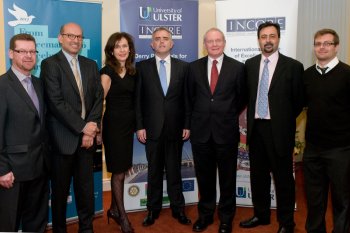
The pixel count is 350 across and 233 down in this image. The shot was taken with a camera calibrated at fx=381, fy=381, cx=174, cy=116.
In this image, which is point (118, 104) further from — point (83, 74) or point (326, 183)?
point (326, 183)

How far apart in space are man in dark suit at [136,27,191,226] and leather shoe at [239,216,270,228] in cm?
53

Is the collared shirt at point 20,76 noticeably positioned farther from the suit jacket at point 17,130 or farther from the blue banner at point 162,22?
the blue banner at point 162,22

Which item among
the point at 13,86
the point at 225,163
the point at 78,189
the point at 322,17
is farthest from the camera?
the point at 322,17

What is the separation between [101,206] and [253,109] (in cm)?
194

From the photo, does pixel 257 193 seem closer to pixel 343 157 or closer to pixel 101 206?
pixel 343 157

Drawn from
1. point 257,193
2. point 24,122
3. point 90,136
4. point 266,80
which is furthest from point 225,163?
point 24,122

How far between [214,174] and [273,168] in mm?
539

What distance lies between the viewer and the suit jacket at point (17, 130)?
102 inches

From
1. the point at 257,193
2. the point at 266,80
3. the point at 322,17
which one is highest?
the point at 322,17

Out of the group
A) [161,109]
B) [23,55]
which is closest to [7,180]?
[23,55]

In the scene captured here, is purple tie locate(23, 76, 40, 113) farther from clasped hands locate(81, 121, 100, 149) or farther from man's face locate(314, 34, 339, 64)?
man's face locate(314, 34, 339, 64)

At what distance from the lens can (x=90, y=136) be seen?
306 centimetres

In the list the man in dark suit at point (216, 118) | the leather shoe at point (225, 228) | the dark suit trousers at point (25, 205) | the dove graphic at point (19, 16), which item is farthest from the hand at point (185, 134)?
the dove graphic at point (19, 16)

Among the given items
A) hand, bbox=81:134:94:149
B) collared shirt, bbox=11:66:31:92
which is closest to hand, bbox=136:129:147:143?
hand, bbox=81:134:94:149
